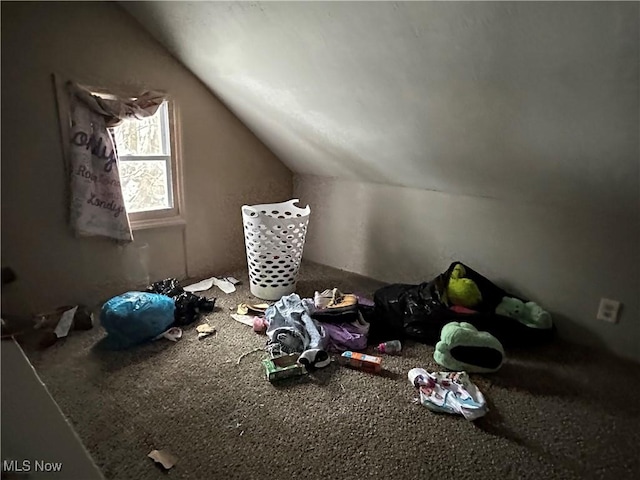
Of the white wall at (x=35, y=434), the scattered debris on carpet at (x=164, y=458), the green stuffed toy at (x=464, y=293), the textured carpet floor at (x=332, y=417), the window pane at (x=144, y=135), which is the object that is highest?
the window pane at (x=144, y=135)

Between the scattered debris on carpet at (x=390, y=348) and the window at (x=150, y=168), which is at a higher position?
the window at (x=150, y=168)

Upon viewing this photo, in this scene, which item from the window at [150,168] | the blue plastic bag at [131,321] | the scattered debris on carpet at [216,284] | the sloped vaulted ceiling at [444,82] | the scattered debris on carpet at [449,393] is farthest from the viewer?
the scattered debris on carpet at [216,284]

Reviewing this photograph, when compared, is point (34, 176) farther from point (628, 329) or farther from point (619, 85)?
point (628, 329)

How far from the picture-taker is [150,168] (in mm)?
2512

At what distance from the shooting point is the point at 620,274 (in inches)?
75.0

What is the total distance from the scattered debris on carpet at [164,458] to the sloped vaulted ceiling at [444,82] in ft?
5.06

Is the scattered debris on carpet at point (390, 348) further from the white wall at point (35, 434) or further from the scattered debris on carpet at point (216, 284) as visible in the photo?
Answer: the white wall at point (35, 434)

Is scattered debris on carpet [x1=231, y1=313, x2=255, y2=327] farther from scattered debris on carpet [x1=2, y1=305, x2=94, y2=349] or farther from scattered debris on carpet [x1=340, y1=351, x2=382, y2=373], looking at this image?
scattered debris on carpet [x1=2, y1=305, x2=94, y2=349]

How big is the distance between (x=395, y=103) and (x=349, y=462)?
4.57ft

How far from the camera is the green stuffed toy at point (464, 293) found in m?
2.11

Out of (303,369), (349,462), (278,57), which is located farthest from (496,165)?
(349,462)

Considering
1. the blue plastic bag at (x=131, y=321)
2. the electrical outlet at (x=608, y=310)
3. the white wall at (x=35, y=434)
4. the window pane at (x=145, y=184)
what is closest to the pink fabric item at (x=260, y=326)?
the blue plastic bag at (x=131, y=321)

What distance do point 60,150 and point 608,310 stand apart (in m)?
2.80

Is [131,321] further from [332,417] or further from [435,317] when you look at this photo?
[435,317]
